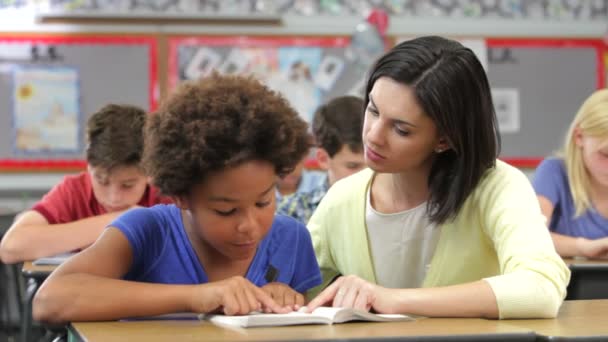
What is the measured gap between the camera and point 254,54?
17.0 feet

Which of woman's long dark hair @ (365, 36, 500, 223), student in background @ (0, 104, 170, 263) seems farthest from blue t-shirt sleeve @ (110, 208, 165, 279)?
student in background @ (0, 104, 170, 263)

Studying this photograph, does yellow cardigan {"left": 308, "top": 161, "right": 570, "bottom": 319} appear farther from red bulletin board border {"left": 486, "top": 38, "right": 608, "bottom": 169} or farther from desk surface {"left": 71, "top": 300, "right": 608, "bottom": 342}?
red bulletin board border {"left": 486, "top": 38, "right": 608, "bottom": 169}

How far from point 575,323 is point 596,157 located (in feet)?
5.88

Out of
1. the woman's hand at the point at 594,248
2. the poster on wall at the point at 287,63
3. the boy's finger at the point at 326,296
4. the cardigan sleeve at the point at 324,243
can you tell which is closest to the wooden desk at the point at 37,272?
the cardigan sleeve at the point at 324,243

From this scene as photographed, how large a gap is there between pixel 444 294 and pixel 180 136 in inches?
20.9

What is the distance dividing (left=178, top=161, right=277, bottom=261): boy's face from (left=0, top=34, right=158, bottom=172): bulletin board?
3.37 meters

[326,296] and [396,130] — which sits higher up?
[396,130]

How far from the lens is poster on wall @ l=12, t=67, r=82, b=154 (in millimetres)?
4941

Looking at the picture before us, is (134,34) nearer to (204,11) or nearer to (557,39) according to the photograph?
(204,11)

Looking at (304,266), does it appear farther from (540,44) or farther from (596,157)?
(540,44)

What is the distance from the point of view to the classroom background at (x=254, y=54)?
4941 millimetres

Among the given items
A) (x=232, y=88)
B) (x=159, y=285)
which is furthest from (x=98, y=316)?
(x=232, y=88)

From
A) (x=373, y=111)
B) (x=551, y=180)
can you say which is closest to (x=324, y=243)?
(x=373, y=111)

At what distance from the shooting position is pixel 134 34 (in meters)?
5.03
